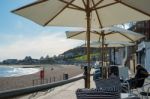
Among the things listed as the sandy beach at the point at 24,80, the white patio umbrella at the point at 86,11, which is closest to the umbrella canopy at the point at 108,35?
the white patio umbrella at the point at 86,11

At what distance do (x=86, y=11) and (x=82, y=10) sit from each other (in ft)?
0.57

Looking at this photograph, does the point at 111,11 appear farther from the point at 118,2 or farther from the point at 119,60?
the point at 119,60

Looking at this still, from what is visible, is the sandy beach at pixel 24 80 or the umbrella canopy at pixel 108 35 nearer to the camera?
the umbrella canopy at pixel 108 35

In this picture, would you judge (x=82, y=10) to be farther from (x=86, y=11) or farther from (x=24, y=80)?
(x=24, y=80)

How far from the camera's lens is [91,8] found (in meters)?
9.95

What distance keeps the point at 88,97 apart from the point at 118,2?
384 cm

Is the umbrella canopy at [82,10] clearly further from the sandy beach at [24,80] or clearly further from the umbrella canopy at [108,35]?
the sandy beach at [24,80]

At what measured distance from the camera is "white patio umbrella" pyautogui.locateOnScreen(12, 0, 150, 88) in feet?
31.0

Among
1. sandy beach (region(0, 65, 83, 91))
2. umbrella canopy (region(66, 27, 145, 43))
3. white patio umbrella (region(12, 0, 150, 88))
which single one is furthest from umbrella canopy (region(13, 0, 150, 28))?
sandy beach (region(0, 65, 83, 91))

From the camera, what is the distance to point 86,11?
9977 millimetres

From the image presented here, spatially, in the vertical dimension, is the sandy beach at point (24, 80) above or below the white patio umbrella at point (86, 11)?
below

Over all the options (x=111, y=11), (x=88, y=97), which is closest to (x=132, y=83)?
(x=111, y=11)

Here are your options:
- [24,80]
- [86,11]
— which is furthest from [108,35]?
[24,80]

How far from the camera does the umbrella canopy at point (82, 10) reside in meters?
9.45
